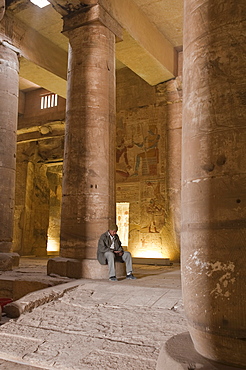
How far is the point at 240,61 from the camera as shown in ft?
8.30

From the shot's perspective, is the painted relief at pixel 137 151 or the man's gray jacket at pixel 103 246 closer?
the man's gray jacket at pixel 103 246

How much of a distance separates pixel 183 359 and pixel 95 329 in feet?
6.28

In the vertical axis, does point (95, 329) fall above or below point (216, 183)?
below

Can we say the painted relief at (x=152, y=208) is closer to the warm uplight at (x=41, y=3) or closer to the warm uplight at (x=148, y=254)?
the warm uplight at (x=148, y=254)

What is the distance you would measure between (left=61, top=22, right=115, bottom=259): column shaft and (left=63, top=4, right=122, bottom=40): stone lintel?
0.11 metres

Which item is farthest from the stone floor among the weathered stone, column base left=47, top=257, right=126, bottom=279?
the weathered stone

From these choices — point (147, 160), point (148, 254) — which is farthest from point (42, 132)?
point (148, 254)

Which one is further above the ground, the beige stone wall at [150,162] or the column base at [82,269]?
the beige stone wall at [150,162]

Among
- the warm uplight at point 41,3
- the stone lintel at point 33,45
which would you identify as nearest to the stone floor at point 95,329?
the stone lintel at point 33,45

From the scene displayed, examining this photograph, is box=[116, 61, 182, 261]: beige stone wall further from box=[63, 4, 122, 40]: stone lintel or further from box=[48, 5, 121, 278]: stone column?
box=[63, 4, 122, 40]: stone lintel

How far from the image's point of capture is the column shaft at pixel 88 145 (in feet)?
24.7

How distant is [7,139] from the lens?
954cm

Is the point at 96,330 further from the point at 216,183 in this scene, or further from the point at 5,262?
the point at 5,262

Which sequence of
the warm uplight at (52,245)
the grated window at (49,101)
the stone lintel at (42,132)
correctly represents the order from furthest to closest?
the warm uplight at (52,245)
the grated window at (49,101)
the stone lintel at (42,132)
